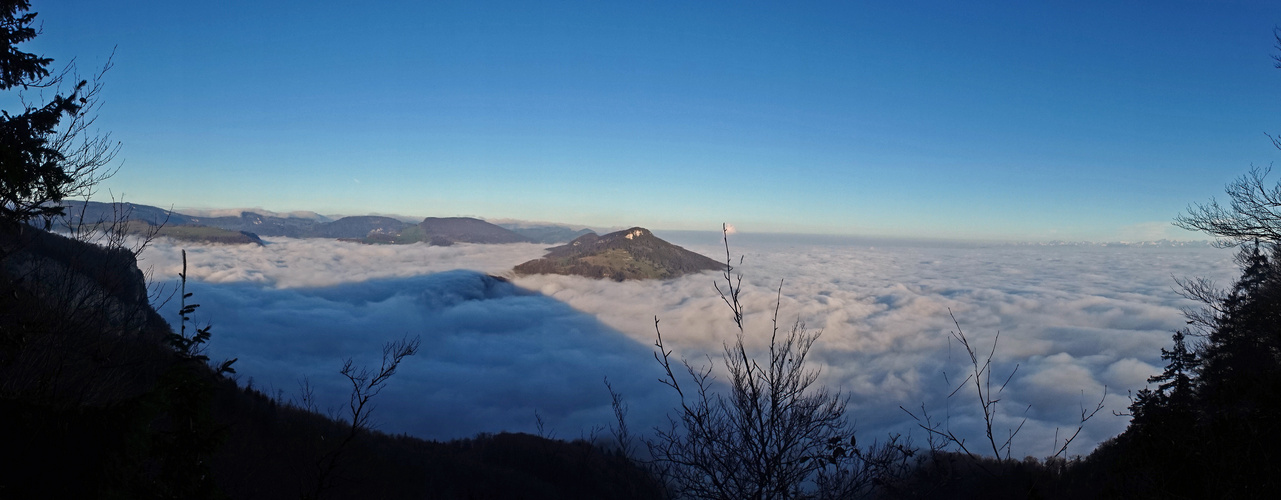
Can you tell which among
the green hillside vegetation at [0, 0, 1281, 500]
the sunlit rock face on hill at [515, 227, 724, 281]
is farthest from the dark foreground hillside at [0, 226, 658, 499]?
the sunlit rock face on hill at [515, 227, 724, 281]

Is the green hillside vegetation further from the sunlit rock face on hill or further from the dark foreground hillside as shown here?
the sunlit rock face on hill

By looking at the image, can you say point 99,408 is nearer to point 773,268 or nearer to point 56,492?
point 56,492

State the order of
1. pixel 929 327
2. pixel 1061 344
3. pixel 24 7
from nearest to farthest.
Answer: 1. pixel 24 7
2. pixel 1061 344
3. pixel 929 327

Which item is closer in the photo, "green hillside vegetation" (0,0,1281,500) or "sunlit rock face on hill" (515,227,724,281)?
"green hillside vegetation" (0,0,1281,500)

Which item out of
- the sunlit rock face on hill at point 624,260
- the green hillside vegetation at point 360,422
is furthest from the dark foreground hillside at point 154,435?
the sunlit rock face on hill at point 624,260

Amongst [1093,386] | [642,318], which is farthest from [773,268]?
[1093,386]

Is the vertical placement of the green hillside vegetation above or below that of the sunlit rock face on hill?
above

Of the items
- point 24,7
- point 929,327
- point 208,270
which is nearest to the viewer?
point 24,7

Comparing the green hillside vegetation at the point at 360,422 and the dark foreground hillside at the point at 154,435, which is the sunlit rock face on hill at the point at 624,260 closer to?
the dark foreground hillside at the point at 154,435
